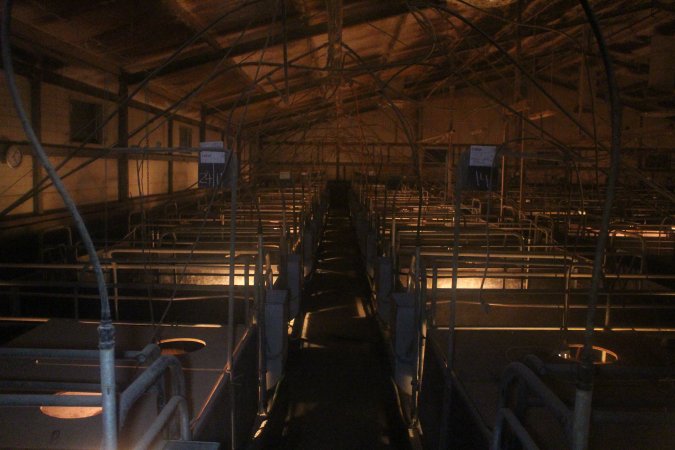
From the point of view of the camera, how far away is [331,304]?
747 centimetres

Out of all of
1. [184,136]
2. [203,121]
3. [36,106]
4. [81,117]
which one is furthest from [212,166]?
[184,136]

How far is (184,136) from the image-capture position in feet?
44.3

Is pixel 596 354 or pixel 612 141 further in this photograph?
pixel 596 354

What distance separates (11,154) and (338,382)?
4.30 m

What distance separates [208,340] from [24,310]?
8.61 feet

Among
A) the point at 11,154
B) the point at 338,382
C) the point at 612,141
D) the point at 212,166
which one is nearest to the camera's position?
the point at 612,141

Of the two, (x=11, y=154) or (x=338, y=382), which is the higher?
(x=11, y=154)

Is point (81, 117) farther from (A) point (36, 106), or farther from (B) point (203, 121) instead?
(B) point (203, 121)

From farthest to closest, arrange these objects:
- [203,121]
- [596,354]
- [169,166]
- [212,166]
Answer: [203,121] < [169,166] < [596,354] < [212,166]

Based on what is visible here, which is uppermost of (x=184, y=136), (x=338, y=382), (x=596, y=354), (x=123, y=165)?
(x=184, y=136)

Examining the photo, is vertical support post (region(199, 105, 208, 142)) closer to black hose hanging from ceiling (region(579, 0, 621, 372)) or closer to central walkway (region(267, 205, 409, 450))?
central walkway (region(267, 205, 409, 450))

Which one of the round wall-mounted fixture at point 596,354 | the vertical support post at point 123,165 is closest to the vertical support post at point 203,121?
the vertical support post at point 123,165

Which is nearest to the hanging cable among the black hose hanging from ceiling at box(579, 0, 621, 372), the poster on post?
the black hose hanging from ceiling at box(579, 0, 621, 372)

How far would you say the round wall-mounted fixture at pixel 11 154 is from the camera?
590 cm
